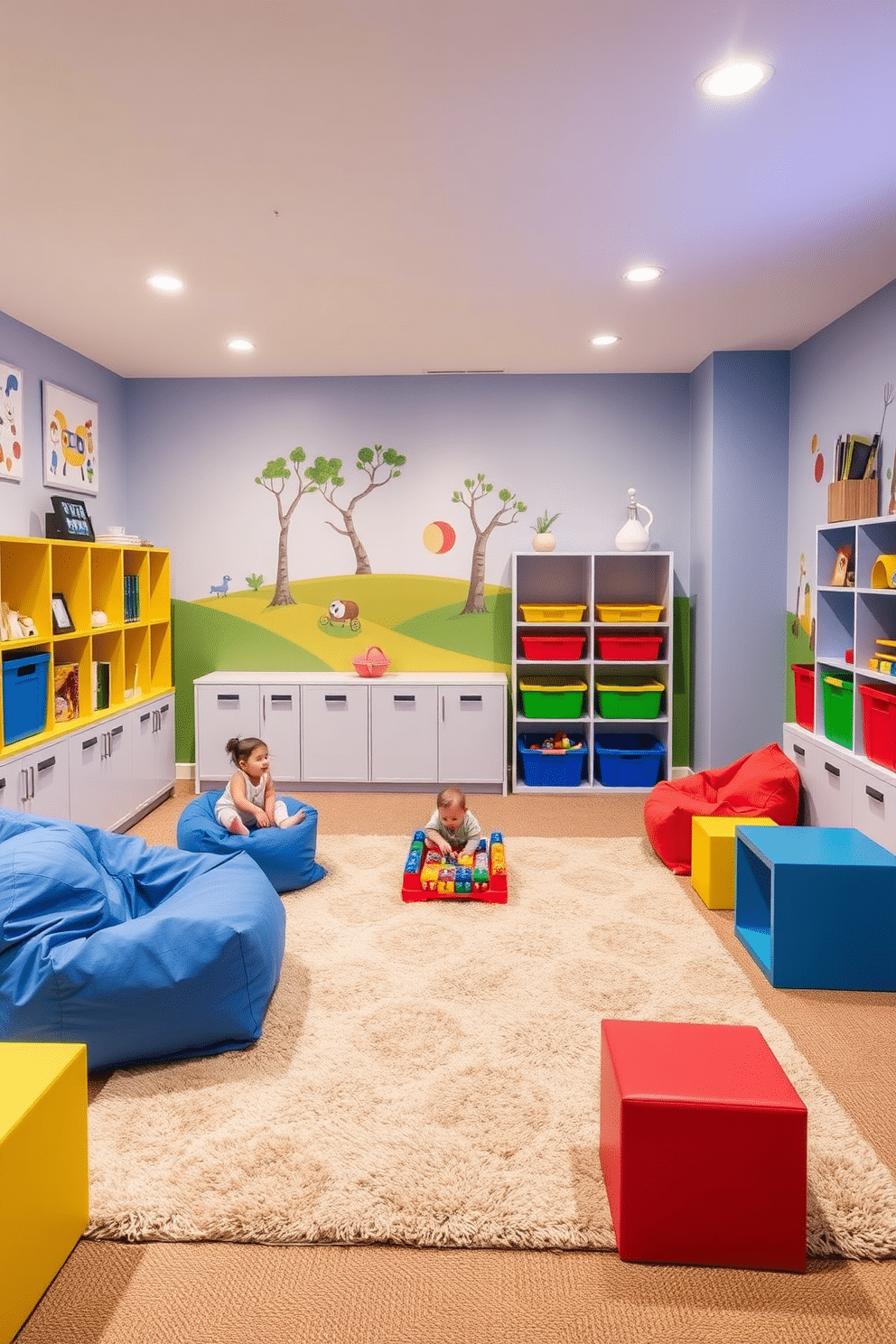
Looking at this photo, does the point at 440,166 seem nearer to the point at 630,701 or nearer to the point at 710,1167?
the point at 710,1167

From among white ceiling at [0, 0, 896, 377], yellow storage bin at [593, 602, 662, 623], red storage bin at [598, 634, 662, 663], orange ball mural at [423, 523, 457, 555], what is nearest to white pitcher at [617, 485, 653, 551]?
yellow storage bin at [593, 602, 662, 623]

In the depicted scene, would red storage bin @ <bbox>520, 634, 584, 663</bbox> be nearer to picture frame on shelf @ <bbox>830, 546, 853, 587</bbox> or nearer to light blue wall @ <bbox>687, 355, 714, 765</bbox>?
light blue wall @ <bbox>687, 355, 714, 765</bbox>

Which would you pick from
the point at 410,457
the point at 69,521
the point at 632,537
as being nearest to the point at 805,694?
the point at 632,537

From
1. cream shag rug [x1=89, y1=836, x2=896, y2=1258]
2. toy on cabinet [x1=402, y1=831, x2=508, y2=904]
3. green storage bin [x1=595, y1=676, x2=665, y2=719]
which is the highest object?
green storage bin [x1=595, y1=676, x2=665, y2=719]

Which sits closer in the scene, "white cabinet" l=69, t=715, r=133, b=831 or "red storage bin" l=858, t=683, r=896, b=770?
Result: "red storage bin" l=858, t=683, r=896, b=770

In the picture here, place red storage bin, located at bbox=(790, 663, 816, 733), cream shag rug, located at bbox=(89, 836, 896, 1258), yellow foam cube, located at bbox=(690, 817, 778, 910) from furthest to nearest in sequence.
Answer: red storage bin, located at bbox=(790, 663, 816, 733) → yellow foam cube, located at bbox=(690, 817, 778, 910) → cream shag rug, located at bbox=(89, 836, 896, 1258)

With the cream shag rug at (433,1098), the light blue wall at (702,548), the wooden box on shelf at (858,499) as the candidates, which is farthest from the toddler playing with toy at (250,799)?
the wooden box on shelf at (858,499)

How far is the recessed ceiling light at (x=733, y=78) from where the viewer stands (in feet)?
7.85

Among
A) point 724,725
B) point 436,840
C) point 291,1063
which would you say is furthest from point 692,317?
point 291,1063

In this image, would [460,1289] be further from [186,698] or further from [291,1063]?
[186,698]

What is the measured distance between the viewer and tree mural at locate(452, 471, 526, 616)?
6.12 meters

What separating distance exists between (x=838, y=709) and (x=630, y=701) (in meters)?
1.76

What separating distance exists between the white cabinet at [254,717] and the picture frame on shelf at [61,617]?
1.19 metres

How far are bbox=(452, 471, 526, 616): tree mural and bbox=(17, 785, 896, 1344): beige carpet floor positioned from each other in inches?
183
